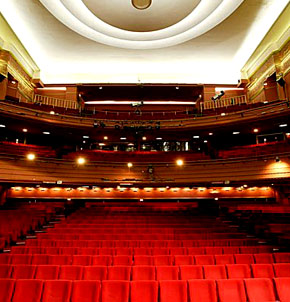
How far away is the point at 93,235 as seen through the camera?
4426 mm

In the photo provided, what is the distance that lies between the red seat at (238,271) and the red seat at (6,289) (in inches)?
90.9

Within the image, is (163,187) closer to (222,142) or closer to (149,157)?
(149,157)

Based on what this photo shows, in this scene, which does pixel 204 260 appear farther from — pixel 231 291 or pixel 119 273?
pixel 119 273

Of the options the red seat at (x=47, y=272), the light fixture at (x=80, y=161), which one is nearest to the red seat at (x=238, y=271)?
the red seat at (x=47, y=272)

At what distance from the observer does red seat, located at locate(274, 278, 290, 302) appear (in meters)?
2.18

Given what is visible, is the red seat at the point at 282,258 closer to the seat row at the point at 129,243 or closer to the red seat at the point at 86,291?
the seat row at the point at 129,243

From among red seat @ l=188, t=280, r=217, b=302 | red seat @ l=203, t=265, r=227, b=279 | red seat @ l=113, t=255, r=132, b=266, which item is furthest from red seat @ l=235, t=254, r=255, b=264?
red seat @ l=113, t=255, r=132, b=266

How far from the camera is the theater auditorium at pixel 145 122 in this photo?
6.43 meters

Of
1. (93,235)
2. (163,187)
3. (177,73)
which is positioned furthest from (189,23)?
(93,235)

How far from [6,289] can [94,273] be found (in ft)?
2.84

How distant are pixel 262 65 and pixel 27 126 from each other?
350 inches

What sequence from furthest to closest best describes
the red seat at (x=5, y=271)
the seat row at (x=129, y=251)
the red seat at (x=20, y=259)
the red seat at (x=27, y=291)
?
the seat row at (x=129, y=251)
the red seat at (x=20, y=259)
the red seat at (x=5, y=271)
the red seat at (x=27, y=291)

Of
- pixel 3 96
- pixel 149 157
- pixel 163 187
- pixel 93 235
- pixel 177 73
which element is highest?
pixel 177 73

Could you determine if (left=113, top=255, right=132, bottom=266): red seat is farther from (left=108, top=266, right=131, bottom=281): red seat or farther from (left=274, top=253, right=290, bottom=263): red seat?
(left=274, top=253, right=290, bottom=263): red seat
